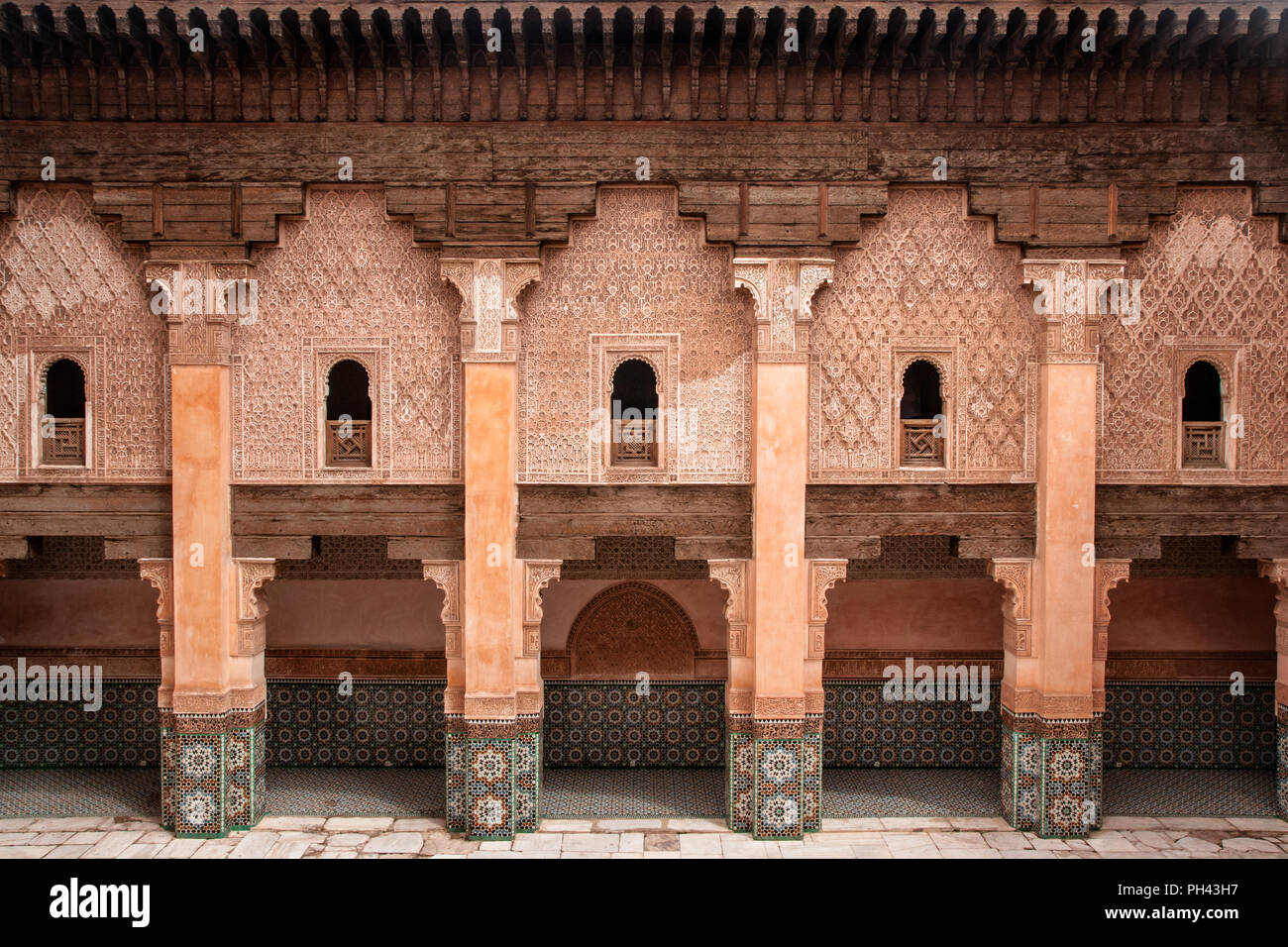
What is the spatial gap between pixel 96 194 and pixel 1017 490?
20.2ft

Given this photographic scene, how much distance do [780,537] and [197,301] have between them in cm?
397

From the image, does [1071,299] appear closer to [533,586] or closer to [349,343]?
[533,586]

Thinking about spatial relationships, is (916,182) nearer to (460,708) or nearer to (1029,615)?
(1029,615)

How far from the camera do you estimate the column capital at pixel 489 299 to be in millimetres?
5910

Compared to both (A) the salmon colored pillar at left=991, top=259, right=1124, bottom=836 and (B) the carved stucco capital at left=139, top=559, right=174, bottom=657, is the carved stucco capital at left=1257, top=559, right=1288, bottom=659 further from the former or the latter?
(B) the carved stucco capital at left=139, top=559, right=174, bottom=657

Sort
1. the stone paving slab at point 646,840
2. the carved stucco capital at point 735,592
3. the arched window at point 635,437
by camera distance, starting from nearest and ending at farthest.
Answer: the stone paving slab at point 646,840 < the carved stucco capital at point 735,592 < the arched window at point 635,437

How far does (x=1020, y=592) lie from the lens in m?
6.06

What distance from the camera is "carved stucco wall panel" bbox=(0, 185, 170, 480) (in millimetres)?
6035

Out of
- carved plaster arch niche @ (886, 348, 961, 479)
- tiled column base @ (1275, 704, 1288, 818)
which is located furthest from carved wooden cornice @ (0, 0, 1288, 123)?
tiled column base @ (1275, 704, 1288, 818)

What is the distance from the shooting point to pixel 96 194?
19.4ft

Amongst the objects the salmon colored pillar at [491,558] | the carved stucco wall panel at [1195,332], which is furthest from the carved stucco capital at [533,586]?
the carved stucco wall panel at [1195,332]

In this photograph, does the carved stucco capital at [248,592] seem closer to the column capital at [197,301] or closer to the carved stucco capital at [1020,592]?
the column capital at [197,301]

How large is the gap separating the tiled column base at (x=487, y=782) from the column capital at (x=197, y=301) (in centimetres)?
288

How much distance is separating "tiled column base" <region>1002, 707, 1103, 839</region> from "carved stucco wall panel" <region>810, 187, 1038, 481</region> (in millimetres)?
1650
